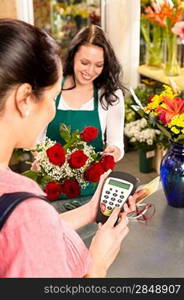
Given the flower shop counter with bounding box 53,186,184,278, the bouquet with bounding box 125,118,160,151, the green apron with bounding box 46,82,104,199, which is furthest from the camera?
the bouquet with bounding box 125,118,160,151

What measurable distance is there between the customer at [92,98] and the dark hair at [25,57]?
1.21 meters

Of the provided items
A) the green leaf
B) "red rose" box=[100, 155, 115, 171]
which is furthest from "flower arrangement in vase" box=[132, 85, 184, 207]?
the green leaf

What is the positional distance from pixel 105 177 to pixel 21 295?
50 centimetres

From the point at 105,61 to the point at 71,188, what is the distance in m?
0.76

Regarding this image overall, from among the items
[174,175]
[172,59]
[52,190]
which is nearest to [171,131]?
[174,175]

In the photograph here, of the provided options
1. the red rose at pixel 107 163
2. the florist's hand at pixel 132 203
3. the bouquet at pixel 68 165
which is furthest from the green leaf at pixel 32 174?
the florist's hand at pixel 132 203

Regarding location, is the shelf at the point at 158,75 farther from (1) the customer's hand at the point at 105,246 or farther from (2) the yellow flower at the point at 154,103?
(1) the customer's hand at the point at 105,246

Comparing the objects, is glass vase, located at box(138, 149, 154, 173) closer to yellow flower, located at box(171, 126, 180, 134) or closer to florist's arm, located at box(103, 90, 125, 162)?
florist's arm, located at box(103, 90, 125, 162)

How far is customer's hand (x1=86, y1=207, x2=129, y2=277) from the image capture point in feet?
3.04

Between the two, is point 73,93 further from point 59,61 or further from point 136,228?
point 59,61

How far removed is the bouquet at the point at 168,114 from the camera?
1396 mm

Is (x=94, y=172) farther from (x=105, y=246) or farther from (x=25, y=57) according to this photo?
(x=25, y=57)

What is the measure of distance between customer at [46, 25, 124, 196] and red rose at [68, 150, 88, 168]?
549 millimetres

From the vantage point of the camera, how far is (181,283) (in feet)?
3.47
